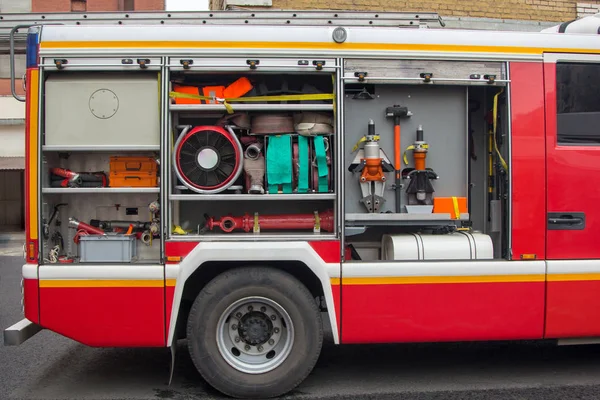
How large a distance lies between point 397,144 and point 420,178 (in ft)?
1.16

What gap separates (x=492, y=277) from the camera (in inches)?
195

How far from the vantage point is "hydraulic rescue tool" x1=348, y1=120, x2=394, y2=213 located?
506 centimetres

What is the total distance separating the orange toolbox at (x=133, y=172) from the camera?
5.05m

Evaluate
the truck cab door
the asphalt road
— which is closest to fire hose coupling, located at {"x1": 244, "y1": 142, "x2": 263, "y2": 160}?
the asphalt road

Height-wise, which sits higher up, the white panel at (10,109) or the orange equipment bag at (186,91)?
the white panel at (10,109)

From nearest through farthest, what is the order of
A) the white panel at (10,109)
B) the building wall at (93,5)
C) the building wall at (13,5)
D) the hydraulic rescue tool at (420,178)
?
the hydraulic rescue tool at (420,178)
the white panel at (10,109)
the building wall at (13,5)
the building wall at (93,5)

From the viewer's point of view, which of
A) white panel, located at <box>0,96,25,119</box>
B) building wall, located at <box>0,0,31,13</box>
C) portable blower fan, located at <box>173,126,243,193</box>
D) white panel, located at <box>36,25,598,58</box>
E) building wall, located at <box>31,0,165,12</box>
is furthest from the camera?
building wall, located at <box>31,0,165,12</box>

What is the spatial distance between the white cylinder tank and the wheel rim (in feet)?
3.56

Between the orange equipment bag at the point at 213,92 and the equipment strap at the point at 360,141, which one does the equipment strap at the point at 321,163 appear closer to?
the equipment strap at the point at 360,141

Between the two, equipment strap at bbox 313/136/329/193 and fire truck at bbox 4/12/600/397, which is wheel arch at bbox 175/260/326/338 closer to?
fire truck at bbox 4/12/600/397

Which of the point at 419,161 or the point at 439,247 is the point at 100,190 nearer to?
the point at 419,161

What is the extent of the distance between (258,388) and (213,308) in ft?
2.40

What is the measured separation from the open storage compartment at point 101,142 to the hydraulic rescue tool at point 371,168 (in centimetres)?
167

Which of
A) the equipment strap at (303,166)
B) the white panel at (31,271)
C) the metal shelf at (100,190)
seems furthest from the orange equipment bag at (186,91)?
the white panel at (31,271)
